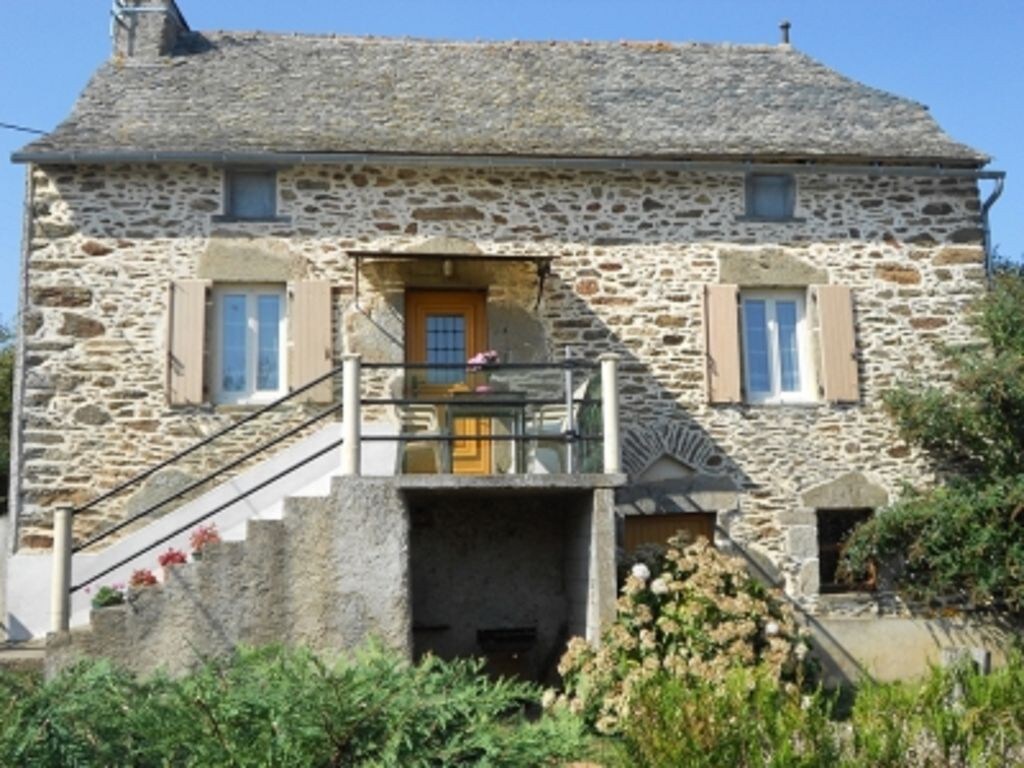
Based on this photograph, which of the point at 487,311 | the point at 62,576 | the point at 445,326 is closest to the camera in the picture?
the point at 62,576

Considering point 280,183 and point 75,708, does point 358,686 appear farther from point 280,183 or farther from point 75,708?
point 280,183

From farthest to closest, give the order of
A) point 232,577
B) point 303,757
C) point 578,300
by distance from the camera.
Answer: point 578,300 < point 232,577 < point 303,757

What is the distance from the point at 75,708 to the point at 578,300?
7.55 meters

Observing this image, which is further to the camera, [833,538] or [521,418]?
[833,538]

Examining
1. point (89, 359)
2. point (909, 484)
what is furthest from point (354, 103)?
point (909, 484)

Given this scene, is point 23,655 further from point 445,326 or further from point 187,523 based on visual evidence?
point 445,326

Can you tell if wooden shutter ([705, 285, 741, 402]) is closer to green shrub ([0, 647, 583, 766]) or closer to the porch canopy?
the porch canopy

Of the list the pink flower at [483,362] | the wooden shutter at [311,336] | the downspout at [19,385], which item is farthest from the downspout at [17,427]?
the pink flower at [483,362]

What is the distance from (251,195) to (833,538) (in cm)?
662

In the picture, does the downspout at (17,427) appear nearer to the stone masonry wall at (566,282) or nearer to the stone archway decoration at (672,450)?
the stone masonry wall at (566,282)

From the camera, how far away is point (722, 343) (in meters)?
10.8

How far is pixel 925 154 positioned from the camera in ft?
36.4

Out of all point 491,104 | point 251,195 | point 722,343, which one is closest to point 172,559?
point 251,195

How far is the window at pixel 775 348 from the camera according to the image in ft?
36.0
